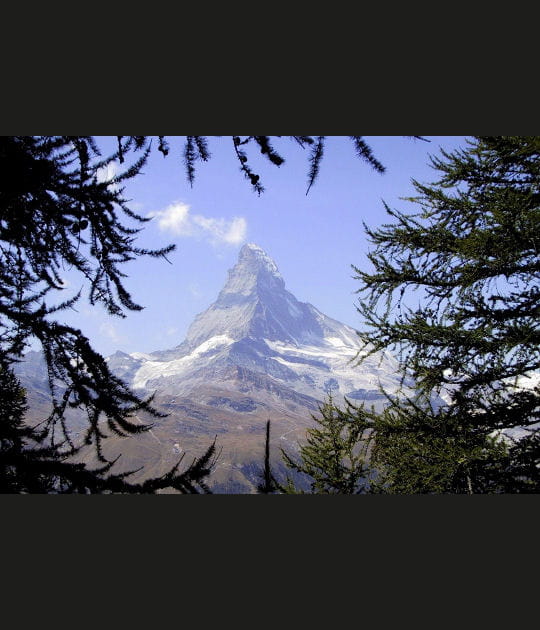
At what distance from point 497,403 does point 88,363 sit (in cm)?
586

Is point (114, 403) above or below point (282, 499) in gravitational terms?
above

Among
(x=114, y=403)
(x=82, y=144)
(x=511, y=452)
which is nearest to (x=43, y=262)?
(x=82, y=144)

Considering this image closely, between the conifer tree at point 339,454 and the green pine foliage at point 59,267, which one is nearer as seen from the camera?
the green pine foliage at point 59,267

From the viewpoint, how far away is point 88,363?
2994 mm

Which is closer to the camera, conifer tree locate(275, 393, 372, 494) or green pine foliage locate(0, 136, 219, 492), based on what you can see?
green pine foliage locate(0, 136, 219, 492)

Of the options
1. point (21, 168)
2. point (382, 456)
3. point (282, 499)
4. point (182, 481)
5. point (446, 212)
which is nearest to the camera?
point (282, 499)

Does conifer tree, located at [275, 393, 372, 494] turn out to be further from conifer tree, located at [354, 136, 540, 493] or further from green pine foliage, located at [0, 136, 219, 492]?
green pine foliage, located at [0, 136, 219, 492]

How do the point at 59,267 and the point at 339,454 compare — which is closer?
the point at 59,267

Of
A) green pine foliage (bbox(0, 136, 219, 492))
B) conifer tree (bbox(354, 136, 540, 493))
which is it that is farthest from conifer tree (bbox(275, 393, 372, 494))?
green pine foliage (bbox(0, 136, 219, 492))

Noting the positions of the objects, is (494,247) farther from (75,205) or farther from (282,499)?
(282,499)

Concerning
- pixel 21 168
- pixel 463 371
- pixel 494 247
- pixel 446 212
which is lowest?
pixel 463 371

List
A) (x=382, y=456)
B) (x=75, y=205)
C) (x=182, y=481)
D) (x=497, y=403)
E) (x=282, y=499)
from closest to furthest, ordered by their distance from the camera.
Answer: (x=282, y=499)
(x=182, y=481)
(x=75, y=205)
(x=497, y=403)
(x=382, y=456)

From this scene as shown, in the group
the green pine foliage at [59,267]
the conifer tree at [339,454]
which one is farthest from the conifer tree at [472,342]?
the green pine foliage at [59,267]

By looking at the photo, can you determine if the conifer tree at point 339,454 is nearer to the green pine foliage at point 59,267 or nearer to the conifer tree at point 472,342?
the conifer tree at point 472,342
